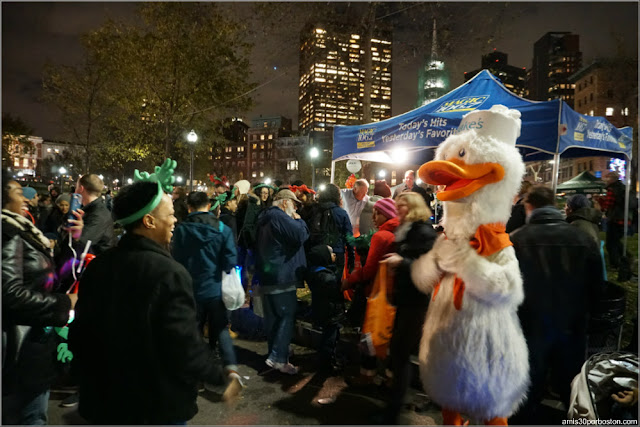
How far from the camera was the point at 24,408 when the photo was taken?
2.40 m

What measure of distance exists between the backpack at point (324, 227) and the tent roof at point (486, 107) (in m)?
2.51

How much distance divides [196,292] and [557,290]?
328 centimetres

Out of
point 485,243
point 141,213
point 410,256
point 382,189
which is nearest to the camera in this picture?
point 141,213

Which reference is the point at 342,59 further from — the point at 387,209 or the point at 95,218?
the point at 95,218

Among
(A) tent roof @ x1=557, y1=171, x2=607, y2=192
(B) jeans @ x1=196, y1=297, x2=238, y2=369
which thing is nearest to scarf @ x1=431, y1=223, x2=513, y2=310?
(B) jeans @ x1=196, y1=297, x2=238, y2=369

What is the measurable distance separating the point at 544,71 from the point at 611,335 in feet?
514

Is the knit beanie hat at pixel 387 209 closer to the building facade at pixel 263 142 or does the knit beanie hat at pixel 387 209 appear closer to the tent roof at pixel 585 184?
the tent roof at pixel 585 184

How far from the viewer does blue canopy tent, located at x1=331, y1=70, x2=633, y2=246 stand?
5.80 metres

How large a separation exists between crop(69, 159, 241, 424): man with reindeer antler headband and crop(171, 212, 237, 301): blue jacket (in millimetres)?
2138

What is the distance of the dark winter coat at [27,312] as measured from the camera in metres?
2.14

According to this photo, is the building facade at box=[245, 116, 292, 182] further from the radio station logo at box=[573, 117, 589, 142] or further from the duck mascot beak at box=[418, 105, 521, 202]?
the duck mascot beak at box=[418, 105, 521, 202]

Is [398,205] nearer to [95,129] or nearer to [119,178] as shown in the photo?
[95,129]

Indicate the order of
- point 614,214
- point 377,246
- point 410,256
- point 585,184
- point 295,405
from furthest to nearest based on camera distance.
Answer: point 585,184 < point 614,214 < point 295,405 < point 377,246 < point 410,256

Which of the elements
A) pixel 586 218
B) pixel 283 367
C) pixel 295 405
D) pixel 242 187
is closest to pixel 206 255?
pixel 283 367
